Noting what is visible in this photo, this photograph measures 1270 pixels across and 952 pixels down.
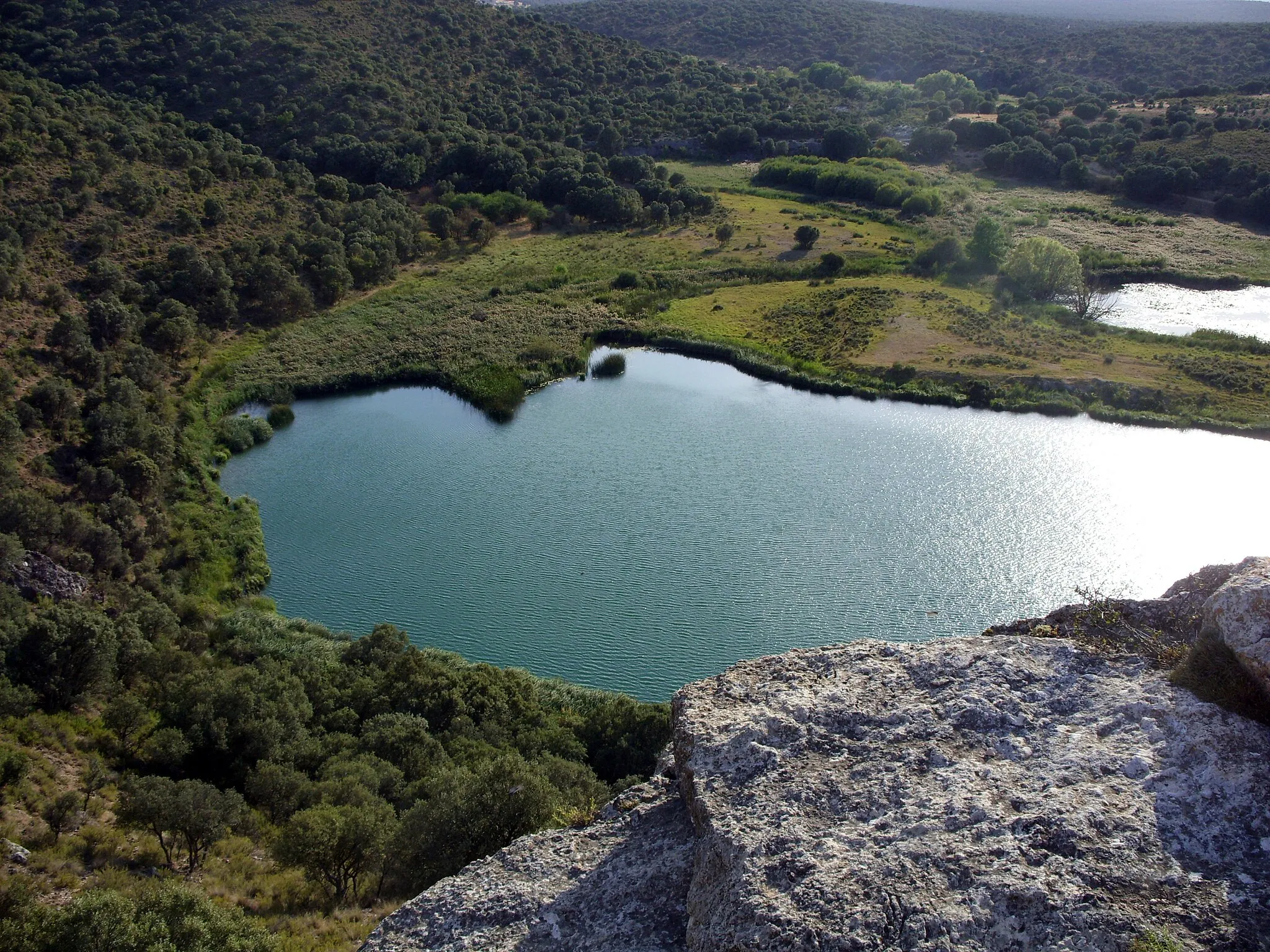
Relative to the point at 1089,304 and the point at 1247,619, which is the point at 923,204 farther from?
the point at 1247,619

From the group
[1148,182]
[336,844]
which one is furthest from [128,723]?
[1148,182]

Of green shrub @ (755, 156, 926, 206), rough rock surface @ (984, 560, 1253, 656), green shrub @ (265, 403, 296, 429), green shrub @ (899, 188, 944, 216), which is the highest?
green shrub @ (755, 156, 926, 206)

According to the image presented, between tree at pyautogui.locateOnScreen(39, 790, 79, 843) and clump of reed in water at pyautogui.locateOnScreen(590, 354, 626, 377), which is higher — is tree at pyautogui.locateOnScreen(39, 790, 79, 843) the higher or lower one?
the lower one

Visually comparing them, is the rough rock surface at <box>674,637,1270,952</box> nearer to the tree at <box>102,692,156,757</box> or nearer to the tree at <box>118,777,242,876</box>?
the tree at <box>118,777,242,876</box>

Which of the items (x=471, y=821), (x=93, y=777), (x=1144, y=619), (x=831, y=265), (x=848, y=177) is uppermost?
(x=848, y=177)

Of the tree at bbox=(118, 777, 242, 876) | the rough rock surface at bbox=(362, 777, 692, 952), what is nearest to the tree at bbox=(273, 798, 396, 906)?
the tree at bbox=(118, 777, 242, 876)
